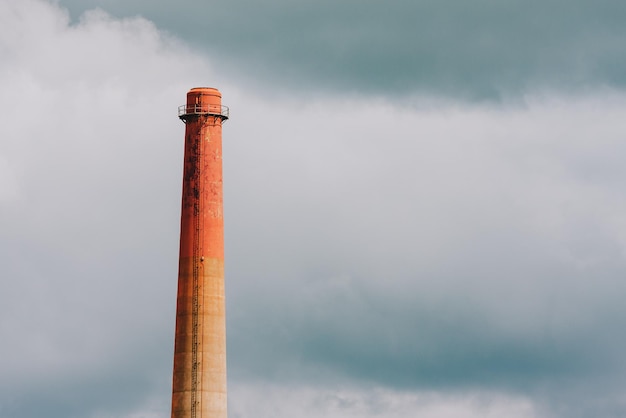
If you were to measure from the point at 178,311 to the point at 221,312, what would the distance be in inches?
122

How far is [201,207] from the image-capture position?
199125mm

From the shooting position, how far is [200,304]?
198000 mm

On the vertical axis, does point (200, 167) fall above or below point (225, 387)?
above

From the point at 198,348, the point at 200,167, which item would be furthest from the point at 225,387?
the point at 200,167

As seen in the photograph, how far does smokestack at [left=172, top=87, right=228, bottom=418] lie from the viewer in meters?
197

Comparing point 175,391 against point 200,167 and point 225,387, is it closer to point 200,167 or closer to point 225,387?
point 225,387

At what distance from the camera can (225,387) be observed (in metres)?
198

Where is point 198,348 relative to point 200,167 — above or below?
below

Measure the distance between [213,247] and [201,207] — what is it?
3026 mm

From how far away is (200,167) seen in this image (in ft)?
655

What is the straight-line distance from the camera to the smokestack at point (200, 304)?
197125 mm

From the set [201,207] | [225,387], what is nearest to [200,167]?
[201,207]

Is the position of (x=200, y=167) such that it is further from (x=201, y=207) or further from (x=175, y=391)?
(x=175, y=391)

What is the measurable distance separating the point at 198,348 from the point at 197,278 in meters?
5.10
